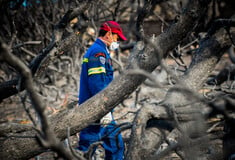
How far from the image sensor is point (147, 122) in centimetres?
274

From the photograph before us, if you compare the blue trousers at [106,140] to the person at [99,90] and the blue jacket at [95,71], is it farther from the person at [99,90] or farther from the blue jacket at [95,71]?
the blue jacket at [95,71]

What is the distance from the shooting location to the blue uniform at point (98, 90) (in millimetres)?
3215

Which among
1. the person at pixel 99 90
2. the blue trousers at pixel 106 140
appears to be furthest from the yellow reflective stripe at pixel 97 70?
the blue trousers at pixel 106 140

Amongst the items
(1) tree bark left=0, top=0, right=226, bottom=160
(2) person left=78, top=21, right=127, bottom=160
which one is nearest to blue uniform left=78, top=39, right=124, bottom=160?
(2) person left=78, top=21, right=127, bottom=160

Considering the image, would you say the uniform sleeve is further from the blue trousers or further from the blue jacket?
the blue trousers

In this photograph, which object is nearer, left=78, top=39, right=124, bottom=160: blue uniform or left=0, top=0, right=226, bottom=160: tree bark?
left=0, top=0, right=226, bottom=160: tree bark

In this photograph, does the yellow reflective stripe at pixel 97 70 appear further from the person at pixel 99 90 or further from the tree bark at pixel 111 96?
the tree bark at pixel 111 96

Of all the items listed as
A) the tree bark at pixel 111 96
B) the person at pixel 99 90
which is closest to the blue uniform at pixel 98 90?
the person at pixel 99 90

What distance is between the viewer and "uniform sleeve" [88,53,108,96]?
3.20 meters

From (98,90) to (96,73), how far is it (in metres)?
0.20

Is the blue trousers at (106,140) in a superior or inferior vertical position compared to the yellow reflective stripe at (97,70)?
inferior

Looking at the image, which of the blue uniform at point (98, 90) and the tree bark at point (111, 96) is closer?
the tree bark at point (111, 96)

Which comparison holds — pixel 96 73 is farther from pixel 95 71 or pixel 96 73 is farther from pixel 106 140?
pixel 106 140

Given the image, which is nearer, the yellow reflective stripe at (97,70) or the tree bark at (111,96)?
the tree bark at (111,96)
